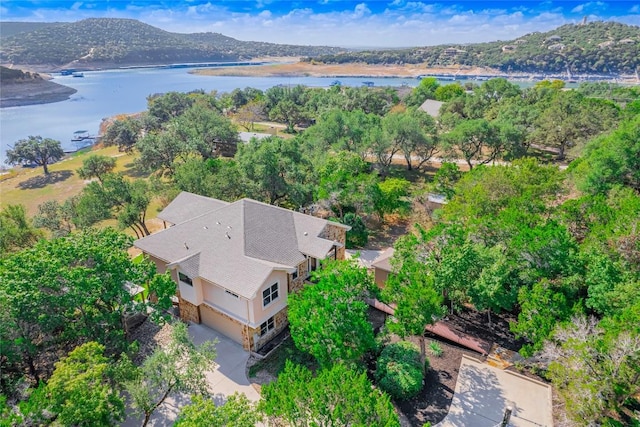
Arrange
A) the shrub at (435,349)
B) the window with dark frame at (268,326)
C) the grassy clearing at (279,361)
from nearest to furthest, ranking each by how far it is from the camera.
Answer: the grassy clearing at (279,361) < the shrub at (435,349) < the window with dark frame at (268,326)

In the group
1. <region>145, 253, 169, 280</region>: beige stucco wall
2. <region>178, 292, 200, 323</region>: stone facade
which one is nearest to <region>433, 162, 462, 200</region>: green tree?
<region>178, 292, 200, 323</region>: stone facade

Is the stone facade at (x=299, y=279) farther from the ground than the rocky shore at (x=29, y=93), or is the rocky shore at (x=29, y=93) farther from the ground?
the rocky shore at (x=29, y=93)

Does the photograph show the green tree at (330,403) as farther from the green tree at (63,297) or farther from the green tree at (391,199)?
the green tree at (391,199)

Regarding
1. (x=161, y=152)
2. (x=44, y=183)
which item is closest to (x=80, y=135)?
(x=44, y=183)

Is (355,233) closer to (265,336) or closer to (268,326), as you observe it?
(268,326)

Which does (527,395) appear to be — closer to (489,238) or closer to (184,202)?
(489,238)

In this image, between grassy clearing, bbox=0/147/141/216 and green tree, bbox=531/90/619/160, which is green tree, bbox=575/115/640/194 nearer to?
green tree, bbox=531/90/619/160

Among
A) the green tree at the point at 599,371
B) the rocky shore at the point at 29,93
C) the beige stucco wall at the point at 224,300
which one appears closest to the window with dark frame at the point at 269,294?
the beige stucco wall at the point at 224,300
